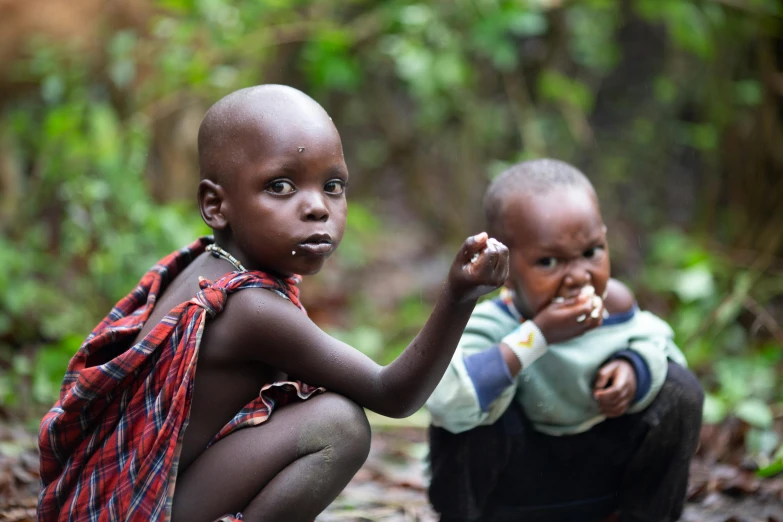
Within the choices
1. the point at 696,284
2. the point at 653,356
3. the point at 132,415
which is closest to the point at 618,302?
the point at 653,356

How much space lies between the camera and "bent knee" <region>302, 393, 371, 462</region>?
188 centimetres

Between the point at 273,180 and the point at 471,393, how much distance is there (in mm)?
702

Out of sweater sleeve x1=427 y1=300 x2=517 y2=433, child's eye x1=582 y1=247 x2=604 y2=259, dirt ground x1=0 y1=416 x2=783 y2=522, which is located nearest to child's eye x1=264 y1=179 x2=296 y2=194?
sweater sleeve x1=427 y1=300 x2=517 y2=433

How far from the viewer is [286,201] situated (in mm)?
1943

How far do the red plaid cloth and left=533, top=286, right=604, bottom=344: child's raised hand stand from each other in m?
0.63

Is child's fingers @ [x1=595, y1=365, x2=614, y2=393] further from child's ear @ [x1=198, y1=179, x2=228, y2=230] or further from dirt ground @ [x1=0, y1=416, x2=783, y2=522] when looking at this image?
child's ear @ [x1=198, y1=179, x2=228, y2=230]

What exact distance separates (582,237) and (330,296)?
388cm

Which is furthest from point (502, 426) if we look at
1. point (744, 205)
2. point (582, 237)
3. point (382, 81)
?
point (382, 81)

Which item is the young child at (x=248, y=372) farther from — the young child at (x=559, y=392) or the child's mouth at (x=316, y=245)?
the young child at (x=559, y=392)

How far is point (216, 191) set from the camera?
2.01 meters

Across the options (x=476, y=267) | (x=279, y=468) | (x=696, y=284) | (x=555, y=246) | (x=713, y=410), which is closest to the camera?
(x=476, y=267)

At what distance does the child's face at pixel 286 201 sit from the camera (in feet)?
6.33

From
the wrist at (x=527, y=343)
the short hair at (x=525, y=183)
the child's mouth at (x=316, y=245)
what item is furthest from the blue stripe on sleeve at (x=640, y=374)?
the child's mouth at (x=316, y=245)

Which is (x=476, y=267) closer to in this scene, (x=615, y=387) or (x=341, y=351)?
(x=341, y=351)
